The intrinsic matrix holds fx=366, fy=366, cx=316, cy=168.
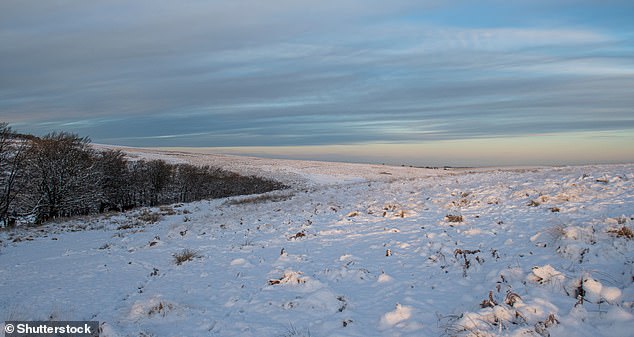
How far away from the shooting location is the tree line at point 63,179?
76.5ft

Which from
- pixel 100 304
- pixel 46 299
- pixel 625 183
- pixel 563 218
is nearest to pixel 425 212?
pixel 563 218

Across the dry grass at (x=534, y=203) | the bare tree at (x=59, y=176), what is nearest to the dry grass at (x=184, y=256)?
the dry grass at (x=534, y=203)

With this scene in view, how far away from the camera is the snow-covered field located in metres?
5.17

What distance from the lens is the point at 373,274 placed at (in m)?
7.42

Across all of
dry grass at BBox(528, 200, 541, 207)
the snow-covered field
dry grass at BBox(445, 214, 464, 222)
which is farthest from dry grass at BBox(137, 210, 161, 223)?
dry grass at BBox(528, 200, 541, 207)

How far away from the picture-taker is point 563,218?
9.50 metres

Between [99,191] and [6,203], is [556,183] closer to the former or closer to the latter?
[6,203]

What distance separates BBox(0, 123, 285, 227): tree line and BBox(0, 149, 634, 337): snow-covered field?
40.9ft

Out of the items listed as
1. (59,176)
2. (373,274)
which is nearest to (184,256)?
(373,274)

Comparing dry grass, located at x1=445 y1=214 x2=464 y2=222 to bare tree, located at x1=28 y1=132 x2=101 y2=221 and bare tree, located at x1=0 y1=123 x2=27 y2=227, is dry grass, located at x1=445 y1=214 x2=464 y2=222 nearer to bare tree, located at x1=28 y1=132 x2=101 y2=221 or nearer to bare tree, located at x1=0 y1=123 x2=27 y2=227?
bare tree, located at x1=0 y1=123 x2=27 y2=227

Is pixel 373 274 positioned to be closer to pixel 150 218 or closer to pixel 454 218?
pixel 454 218

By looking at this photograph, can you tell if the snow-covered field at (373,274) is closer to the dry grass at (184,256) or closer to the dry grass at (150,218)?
the dry grass at (184,256)

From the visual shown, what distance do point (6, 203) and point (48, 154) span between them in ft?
17.0

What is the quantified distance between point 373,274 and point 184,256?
548cm
